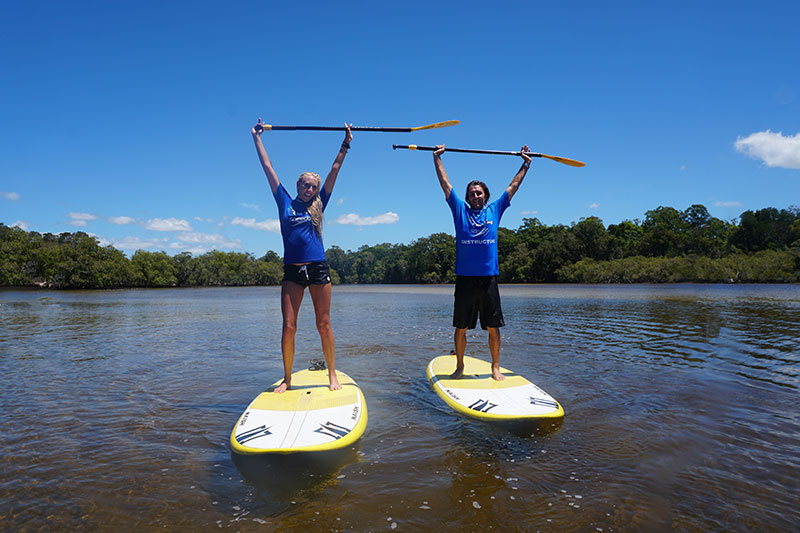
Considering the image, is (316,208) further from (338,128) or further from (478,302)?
(478,302)

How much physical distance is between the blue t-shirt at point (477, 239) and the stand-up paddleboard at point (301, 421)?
246 centimetres

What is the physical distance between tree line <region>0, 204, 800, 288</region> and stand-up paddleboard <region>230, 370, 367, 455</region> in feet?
253

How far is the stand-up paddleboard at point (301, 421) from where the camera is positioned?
4.02 m

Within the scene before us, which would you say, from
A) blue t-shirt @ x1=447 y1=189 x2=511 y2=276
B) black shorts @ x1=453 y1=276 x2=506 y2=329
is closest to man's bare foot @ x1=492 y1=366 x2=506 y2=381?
black shorts @ x1=453 y1=276 x2=506 y2=329

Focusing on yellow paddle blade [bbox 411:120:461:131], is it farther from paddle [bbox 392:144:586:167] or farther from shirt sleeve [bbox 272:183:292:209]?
shirt sleeve [bbox 272:183:292:209]

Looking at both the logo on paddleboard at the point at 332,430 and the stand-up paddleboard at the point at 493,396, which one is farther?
the stand-up paddleboard at the point at 493,396

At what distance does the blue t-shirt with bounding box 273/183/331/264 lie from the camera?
5688mm

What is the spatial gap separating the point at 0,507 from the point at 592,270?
89.1 meters

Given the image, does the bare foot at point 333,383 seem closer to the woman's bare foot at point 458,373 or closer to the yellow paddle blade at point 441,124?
the woman's bare foot at point 458,373

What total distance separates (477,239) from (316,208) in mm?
2383

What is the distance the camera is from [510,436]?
4.81 metres

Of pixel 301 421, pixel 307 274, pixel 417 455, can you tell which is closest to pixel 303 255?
pixel 307 274

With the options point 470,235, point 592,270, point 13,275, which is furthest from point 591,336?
point 13,275

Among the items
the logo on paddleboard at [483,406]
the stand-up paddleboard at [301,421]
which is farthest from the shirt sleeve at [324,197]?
the logo on paddleboard at [483,406]
